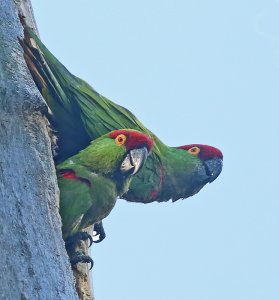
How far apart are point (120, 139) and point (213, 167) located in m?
1.84

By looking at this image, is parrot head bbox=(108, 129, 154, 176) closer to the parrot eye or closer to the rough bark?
the rough bark

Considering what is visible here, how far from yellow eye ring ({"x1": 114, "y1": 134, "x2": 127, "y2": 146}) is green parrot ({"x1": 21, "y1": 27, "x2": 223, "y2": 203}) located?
0.23 m

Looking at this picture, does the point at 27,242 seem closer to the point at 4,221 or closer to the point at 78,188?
the point at 4,221

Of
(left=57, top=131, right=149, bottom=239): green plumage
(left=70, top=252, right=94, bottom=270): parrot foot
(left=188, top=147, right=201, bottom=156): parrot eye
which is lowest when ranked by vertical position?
(left=70, top=252, right=94, bottom=270): parrot foot

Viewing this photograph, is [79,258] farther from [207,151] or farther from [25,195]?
[207,151]

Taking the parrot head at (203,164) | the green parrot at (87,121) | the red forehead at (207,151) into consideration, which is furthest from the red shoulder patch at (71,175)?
the red forehead at (207,151)

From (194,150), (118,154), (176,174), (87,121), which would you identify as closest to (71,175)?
(118,154)

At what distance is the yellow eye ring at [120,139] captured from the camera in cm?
428

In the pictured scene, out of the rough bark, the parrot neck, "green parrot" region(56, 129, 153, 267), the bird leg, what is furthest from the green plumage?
the parrot neck

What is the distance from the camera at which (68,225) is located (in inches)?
153

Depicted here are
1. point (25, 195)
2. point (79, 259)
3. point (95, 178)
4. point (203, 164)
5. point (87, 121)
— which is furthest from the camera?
point (203, 164)

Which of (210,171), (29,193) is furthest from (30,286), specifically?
(210,171)

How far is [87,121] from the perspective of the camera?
14.7 ft

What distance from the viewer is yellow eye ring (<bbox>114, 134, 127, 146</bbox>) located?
14.0 feet
